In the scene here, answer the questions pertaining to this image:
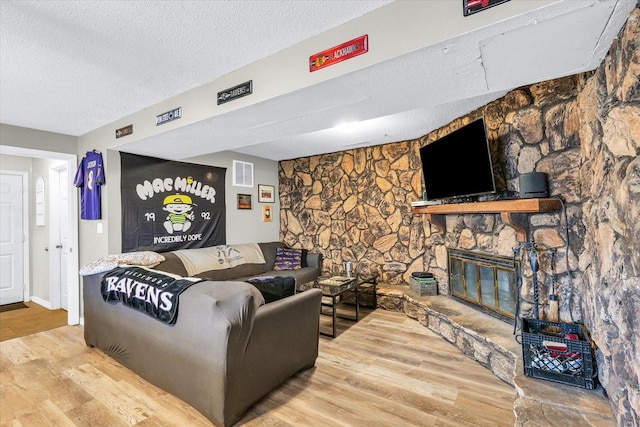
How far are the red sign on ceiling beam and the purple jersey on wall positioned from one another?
113 inches

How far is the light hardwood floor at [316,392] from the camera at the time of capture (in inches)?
72.7

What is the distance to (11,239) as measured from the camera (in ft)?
14.6

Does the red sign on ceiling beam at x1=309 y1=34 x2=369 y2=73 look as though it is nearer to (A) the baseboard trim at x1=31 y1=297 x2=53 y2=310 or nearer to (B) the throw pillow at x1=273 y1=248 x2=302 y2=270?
(B) the throw pillow at x1=273 y1=248 x2=302 y2=270

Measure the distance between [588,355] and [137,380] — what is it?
121 inches

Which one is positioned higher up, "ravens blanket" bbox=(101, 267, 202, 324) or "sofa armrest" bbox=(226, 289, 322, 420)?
"ravens blanket" bbox=(101, 267, 202, 324)

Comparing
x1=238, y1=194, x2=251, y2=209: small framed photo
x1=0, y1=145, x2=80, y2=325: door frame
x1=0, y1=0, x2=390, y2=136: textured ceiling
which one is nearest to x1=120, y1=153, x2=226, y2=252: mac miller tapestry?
x1=238, y1=194, x2=251, y2=209: small framed photo

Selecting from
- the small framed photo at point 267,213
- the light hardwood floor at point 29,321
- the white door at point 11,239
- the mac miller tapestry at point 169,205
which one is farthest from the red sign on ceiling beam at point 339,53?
the white door at point 11,239

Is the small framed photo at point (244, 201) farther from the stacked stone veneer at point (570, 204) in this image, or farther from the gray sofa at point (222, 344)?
the gray sofa at point (222, 344)

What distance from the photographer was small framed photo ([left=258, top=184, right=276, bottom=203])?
16.9ft

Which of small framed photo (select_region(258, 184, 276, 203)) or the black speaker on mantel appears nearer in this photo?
the black speaker on mantel

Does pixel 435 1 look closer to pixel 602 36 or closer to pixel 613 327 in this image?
pixel 602 36

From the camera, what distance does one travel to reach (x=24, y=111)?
2746 mm

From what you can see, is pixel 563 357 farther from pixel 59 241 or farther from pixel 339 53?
pixel 59 241

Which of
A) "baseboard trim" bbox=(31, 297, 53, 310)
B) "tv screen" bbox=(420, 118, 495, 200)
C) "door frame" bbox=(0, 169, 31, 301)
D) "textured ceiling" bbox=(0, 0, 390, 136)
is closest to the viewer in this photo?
"textured ceiling" bbox=(0, 0, 390, 136)
